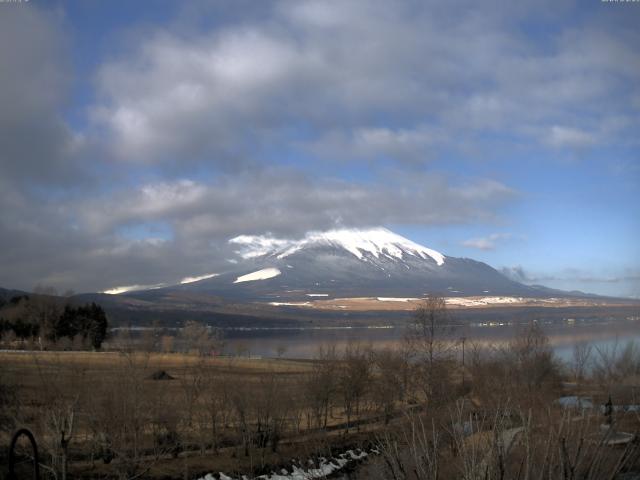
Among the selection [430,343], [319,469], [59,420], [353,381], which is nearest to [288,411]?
[319,469]

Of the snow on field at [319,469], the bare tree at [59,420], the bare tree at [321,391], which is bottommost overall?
the snow on field at [319,469]

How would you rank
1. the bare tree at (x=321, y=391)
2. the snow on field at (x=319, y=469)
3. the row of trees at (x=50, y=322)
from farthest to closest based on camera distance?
the row of trees at (x=50, y=322), the bare tree at (x=321, y=391), the snow on field at (x=319, y=469)

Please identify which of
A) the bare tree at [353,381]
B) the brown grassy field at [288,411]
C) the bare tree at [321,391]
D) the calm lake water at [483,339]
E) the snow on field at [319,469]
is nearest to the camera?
the brown grassy field at [288,411]

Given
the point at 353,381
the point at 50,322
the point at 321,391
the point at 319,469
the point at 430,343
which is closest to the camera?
the point at 319,469

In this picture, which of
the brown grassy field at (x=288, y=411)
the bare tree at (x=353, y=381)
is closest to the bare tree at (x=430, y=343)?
the brown grassy field at (x=288, y=411)

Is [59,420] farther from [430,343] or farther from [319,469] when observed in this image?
[430,343]

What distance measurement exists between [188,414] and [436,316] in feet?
72.5

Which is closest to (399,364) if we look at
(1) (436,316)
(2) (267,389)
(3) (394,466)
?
(1) (436,316)

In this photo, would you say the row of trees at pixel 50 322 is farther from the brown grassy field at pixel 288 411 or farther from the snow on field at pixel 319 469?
the snow on field at pixel 319 469

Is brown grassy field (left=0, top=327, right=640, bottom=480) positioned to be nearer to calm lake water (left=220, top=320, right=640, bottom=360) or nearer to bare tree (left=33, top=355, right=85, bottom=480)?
bare tree (left=33, top=355, right=85, bottom=480)

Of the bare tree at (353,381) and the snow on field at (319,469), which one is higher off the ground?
the bare tree at (353,381)

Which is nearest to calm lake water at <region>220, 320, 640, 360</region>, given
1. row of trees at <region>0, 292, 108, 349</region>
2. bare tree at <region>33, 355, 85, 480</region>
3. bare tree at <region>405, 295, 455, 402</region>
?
bare tree at <region>405, 295, 455, 402</region>

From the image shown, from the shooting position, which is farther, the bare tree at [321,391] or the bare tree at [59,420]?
the bare tree at [321,391]

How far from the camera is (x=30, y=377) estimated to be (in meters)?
46.5
